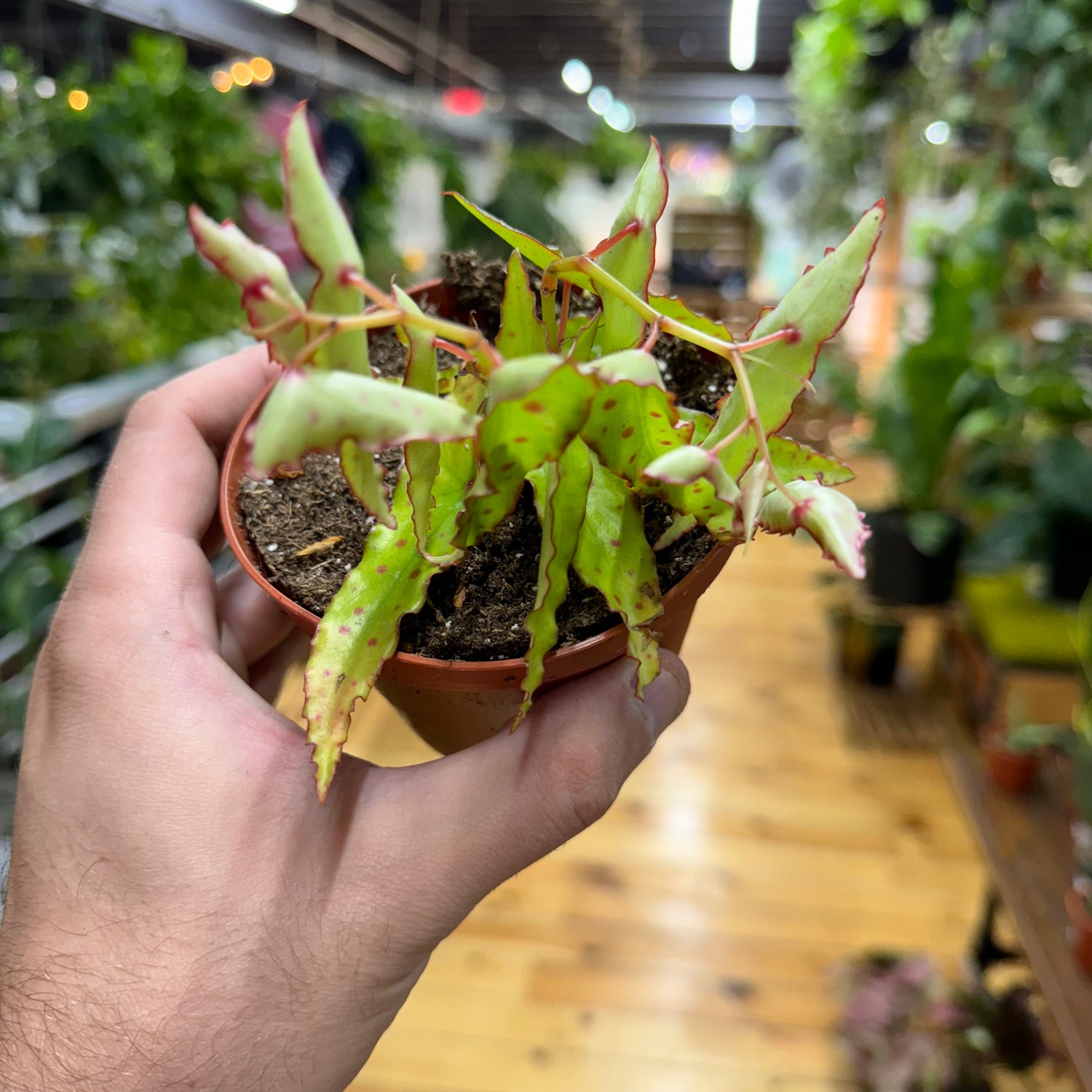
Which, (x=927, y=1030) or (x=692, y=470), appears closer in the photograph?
(x=692, y=470)

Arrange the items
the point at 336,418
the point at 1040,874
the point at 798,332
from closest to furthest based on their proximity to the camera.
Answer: the point at 336,418 → the point at 798,332 → the point at 1040,874

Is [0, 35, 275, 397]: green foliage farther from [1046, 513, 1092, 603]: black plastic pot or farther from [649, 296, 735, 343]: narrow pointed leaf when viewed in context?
[1046, 513, 1092, 603]: black plastic pot

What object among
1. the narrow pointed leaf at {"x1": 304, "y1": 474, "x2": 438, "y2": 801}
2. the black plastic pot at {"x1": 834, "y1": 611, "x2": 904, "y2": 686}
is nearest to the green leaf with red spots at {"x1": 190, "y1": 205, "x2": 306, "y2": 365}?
the narrow pointed leaf at {"x1": 304, "y1": 474, "x2": 438, "y2": 801}

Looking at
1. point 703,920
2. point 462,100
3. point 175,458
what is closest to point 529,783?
point 175,458

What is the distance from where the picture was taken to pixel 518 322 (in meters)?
0.46

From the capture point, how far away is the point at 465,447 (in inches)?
18.7

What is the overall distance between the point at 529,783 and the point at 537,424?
0.27 m

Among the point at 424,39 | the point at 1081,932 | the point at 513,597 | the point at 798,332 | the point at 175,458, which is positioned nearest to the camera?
the point at 798,332

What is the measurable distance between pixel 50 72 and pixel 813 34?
2.67 meters

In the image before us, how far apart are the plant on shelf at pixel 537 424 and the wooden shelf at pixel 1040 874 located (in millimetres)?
882

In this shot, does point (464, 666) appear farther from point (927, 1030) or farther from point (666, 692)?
point (927, 1030)

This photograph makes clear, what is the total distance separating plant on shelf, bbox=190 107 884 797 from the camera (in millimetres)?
326

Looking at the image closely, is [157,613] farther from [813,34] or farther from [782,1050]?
[813,34]

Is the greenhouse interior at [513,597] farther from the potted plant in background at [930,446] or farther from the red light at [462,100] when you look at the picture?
the red light at [462,100]
